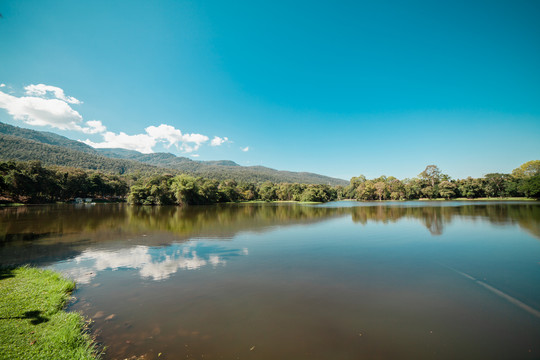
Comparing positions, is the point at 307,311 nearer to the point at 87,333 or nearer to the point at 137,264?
the point at 87,333

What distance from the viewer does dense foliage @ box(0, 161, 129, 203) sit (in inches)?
2183

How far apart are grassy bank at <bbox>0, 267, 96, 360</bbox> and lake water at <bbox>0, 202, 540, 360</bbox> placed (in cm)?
58

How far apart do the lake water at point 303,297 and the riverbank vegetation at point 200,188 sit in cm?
6298

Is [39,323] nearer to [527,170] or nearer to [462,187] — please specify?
[462,187]

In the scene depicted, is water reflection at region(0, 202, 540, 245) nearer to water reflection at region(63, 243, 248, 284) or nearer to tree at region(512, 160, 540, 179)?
water reflection at region(63, 243, 248, 284)

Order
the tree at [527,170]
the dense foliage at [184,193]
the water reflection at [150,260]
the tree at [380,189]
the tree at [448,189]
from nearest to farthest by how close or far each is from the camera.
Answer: the water reflection at [150,260]
the dense foliage at [184,193]
the tree at [527,170]
the tree at [448,189]
the tree at [380,189]

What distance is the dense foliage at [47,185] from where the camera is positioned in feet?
182

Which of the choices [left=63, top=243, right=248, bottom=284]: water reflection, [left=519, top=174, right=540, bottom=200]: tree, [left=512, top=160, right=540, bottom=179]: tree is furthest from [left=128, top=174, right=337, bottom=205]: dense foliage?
[left=512, top=160, right=540, bottom=179]: tree

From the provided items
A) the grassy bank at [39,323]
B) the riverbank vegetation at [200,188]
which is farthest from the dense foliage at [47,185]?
the grassy bank at [39,323]

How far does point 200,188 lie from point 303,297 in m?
80.5

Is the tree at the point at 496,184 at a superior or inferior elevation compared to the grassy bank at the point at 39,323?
superior

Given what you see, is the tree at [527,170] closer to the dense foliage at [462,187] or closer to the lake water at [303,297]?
the dense foliage at [462,187]

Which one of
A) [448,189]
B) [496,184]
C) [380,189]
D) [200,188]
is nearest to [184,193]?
[200,188]

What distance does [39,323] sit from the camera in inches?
247
